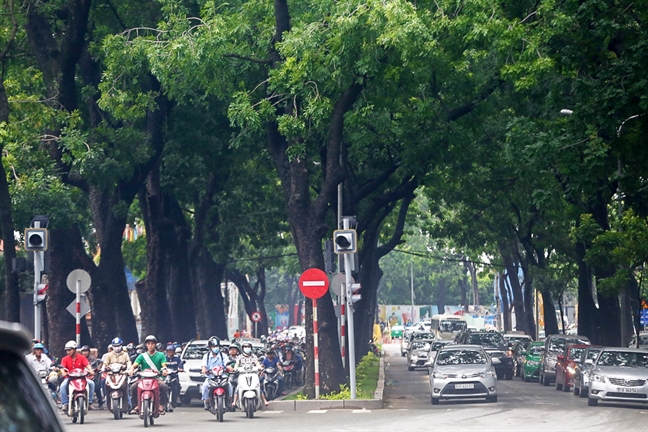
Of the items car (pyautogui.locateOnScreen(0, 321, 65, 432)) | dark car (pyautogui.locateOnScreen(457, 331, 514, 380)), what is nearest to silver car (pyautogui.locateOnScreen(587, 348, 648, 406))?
dark car (pyautogui.locateOnScreen(457, 331, 514, 380))

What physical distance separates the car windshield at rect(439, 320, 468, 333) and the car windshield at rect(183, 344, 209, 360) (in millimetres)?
40677

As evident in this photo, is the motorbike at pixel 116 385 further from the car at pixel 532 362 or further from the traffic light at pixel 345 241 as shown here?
the car at pixel 532 362

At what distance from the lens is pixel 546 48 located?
2134cm

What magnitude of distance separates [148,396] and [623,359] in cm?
1161

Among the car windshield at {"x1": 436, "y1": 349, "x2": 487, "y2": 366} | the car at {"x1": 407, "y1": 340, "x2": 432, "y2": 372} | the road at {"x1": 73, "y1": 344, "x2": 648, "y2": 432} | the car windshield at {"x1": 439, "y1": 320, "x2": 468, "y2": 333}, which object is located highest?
the car windshield at {"x1": 439, "y1": 320, "x2": 468, "y2": 333}

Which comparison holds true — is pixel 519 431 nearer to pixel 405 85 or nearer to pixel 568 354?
pixel 405 85

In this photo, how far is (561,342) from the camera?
114ft

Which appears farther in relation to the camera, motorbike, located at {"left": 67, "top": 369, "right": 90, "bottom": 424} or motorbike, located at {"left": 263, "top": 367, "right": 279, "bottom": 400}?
motorbike, located at {"left": 263, "top": 367, "right": 279, "bottom": 400}

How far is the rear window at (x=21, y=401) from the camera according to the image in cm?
317

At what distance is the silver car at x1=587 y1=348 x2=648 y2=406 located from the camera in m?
23.4

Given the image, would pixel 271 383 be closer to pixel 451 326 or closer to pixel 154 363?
pixel 154 363

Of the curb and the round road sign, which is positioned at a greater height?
the round road sign

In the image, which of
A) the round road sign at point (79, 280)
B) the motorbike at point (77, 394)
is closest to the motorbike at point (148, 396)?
the motorbike at point (77, 394)

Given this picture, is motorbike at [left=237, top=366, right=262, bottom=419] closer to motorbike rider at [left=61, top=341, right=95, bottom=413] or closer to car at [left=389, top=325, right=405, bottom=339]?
motorbike rider at [left=61, top=341, right=95, bottom=413]
